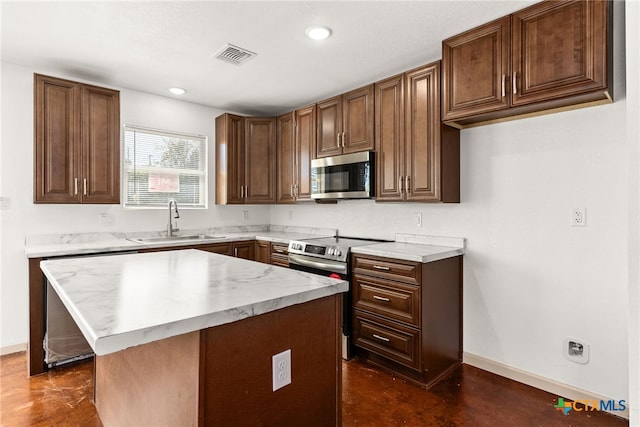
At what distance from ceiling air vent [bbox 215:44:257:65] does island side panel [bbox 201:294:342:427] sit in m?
2.21

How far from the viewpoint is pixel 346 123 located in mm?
3332

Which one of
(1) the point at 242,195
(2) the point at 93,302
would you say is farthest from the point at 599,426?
(1) the point at 242,195

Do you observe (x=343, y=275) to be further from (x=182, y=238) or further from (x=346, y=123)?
(x=182, y=238)

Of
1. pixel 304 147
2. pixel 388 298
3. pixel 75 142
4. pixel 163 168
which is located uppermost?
pixel 304 147

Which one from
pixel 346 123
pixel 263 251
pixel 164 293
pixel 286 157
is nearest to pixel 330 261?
pixel 263 251

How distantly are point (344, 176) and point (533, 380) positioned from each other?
2.18 metres

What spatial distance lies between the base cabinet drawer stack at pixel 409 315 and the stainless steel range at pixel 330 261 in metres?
0.07

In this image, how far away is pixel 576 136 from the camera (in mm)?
2227

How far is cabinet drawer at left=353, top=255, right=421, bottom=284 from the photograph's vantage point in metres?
2.45

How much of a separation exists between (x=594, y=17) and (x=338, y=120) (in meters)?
2.04

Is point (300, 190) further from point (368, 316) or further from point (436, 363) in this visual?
point (436, 363)

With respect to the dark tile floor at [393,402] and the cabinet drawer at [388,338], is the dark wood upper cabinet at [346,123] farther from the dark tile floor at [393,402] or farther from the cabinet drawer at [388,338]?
the dark tile floor at [393,402]

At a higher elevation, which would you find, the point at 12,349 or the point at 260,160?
the point at 260,160

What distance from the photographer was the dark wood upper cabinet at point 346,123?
3.14 m
